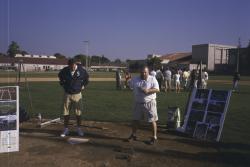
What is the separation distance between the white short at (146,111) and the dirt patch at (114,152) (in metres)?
0.61

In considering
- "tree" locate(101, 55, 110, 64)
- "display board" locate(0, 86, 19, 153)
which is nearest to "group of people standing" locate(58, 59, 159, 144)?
"display board" locate(0, 86, 19, 153)

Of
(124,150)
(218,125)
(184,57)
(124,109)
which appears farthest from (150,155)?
(184,57)

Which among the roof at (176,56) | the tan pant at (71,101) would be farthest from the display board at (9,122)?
the roof at (176,56)

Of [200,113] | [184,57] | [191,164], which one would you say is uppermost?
[184,57]

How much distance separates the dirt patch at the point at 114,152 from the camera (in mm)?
6473

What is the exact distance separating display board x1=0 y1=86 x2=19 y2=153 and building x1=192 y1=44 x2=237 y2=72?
269ft

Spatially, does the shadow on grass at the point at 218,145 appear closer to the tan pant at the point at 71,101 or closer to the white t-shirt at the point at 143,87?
the white t-shirt at the point at 143,87

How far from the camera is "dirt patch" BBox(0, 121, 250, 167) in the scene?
255 inches

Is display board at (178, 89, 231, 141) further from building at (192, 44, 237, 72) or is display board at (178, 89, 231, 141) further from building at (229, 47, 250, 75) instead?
building at (192, 44, 237, 72)

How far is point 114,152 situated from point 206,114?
9.81 feet

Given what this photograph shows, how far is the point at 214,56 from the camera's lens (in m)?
90.1

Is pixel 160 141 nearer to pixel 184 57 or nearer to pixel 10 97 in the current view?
pixel 10 97

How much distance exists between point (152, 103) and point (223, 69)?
80.2 meters

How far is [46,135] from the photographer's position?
8.50m
